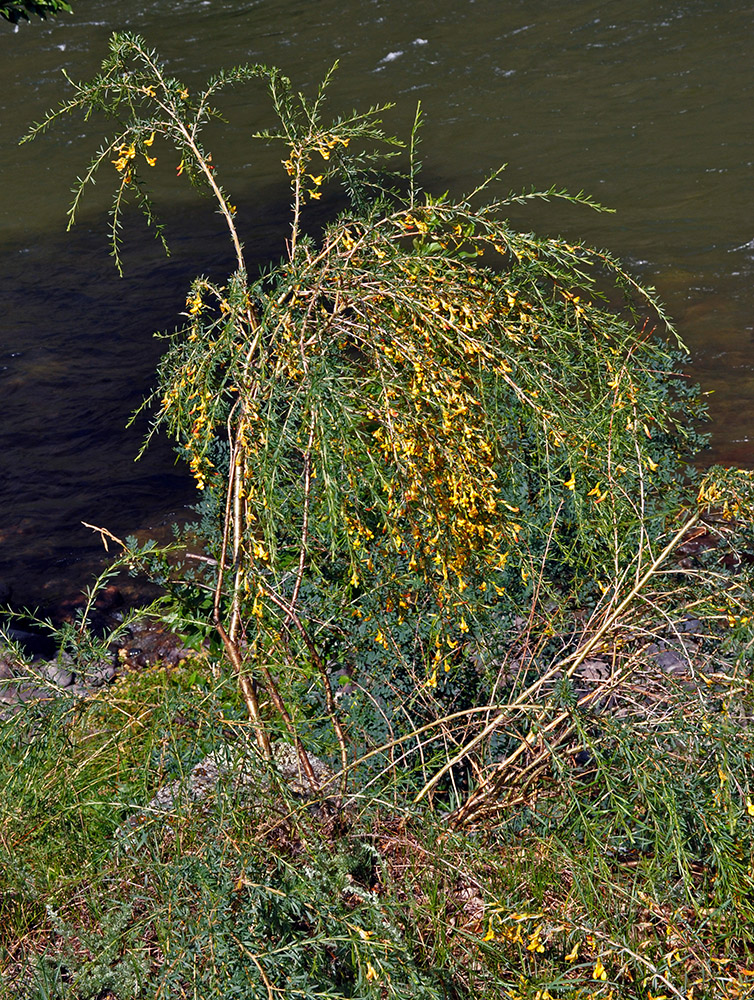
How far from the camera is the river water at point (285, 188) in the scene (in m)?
7.36

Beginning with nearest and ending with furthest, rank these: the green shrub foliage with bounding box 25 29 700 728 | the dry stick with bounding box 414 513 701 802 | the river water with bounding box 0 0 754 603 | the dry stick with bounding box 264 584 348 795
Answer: the green shrub foliage with bounding box 25 29 700 728, the dry stick with bounding box 414 513 701 802, the dry stick with bounding box 264 584 348 795, the river water with bounding box 0 0 754 603

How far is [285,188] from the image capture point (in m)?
11.5

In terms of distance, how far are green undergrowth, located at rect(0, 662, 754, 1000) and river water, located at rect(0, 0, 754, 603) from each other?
9.77 ft

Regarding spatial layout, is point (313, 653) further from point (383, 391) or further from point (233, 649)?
point (383, 391)

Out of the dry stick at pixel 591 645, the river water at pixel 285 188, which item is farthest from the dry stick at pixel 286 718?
the river water at pixel 285 188

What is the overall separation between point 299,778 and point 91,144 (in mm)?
11982

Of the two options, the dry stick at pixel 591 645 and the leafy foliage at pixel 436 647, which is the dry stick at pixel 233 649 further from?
the dry stick at pixel 591 645

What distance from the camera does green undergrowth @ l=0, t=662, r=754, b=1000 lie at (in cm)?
223

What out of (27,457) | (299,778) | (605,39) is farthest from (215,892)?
(605,39)

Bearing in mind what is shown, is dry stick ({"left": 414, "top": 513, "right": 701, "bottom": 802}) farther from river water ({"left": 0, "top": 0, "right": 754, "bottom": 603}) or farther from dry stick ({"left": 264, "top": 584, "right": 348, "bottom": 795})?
river water ({"left": 0, "top": 0, "right": 754, "bottom": 603})

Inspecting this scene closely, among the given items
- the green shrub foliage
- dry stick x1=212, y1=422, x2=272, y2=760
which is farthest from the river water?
dry stick x1=212, y1=422, x2=272, y2=760

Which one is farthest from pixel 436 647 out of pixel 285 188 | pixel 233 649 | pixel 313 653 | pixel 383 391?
pixel 285 188

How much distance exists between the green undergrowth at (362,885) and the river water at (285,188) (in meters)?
2.98

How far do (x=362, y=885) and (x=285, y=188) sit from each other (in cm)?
1002
